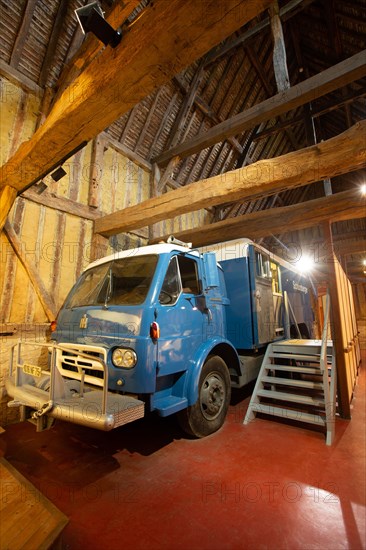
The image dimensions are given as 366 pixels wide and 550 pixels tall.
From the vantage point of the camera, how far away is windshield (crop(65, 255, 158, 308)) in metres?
3.09

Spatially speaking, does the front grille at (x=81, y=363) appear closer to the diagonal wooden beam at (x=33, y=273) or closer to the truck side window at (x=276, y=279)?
the diagonal wooden beam at (x=33, y=273)

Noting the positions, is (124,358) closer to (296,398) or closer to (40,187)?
(296,398)

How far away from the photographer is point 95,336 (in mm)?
2879

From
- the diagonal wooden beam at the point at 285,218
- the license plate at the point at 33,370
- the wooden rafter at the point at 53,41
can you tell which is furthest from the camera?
the wooden rafter at the point at 53,41

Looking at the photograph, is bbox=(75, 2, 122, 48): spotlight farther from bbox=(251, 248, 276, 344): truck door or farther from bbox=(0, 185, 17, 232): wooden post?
bbox=(251, 248, 276, 344): truck door

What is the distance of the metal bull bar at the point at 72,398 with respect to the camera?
2.03 m

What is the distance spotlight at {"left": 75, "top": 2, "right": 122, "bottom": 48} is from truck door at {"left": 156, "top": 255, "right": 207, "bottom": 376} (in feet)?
6.86

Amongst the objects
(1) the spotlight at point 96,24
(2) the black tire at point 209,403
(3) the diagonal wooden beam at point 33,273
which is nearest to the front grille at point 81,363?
(2) the black tire at point 209,403

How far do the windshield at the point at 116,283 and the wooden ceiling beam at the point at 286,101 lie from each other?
4.94m

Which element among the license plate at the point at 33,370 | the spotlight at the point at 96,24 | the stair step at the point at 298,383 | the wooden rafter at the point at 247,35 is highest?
the wooden rafter at the point at 247,35

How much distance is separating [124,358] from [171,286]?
3.29 ft

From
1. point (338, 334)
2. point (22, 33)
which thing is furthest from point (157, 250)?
point (22, 33)

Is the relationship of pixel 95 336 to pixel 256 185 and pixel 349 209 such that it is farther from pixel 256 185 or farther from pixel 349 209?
pixel 349 209

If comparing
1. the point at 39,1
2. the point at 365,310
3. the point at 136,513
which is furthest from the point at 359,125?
the point at 365,310
